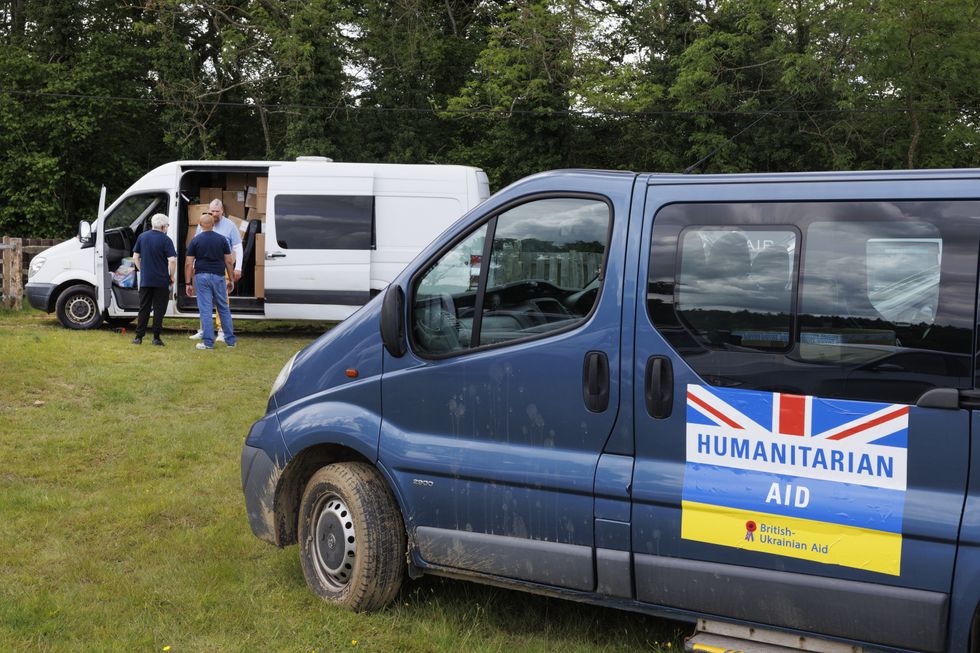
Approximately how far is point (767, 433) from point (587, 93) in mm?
27461

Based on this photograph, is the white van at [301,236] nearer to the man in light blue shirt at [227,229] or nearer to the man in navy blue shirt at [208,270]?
the man in light blue shirt at [227,229]

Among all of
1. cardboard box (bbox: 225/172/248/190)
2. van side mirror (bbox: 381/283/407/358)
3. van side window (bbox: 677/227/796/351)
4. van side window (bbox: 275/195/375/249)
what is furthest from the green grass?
cardboard box (bbox: 225/172/248/190)

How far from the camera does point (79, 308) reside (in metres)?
16.4

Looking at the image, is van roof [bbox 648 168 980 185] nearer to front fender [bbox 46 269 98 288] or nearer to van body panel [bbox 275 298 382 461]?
van body panel [bbox 275 298 382 461]

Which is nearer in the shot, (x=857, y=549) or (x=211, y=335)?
(x=857, y=549)

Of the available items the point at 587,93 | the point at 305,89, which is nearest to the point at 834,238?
the point at 587,93

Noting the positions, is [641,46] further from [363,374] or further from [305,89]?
[363,374]

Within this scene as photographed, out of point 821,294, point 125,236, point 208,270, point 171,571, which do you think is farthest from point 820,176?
point 125,236

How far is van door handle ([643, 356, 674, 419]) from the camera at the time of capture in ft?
12.9

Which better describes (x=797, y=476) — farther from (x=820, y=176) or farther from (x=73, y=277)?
(x=73, y=277)

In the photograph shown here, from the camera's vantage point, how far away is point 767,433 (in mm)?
3744

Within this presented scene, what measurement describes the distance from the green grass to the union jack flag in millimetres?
1172

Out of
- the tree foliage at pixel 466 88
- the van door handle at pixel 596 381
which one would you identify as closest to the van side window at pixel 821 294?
the van door handle at pixel 596 381

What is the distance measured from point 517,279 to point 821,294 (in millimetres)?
1272
